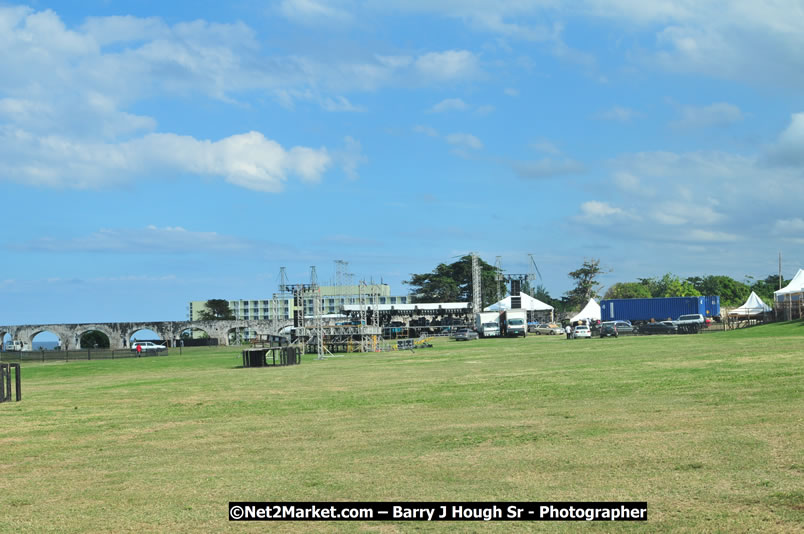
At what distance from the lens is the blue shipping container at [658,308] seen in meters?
87.2

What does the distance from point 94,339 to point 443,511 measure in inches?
5346

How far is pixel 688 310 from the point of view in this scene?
286ft

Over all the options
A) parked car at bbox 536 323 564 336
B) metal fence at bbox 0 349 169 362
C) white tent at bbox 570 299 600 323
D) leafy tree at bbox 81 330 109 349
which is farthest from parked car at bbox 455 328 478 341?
leafy tree at bbox 81 330 109 349

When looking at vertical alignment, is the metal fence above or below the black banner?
below

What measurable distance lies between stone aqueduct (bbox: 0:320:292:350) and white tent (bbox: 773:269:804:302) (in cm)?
7070

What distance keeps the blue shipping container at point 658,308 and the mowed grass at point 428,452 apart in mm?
67214

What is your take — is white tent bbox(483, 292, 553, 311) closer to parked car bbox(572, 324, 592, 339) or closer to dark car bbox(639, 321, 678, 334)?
dark car bbox(639, 321, 678, 334)

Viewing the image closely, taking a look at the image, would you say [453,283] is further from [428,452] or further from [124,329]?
[428,452]

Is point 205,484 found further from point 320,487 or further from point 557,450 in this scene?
point 557,450

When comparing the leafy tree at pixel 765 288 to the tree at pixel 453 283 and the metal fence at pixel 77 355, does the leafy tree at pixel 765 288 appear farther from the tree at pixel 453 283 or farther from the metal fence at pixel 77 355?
the metal fence at pixel 77 355

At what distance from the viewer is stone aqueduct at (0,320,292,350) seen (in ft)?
401

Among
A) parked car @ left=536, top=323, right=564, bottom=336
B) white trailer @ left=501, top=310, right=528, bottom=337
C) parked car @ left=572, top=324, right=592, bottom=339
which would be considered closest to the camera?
parked car @ left=572, top=324, right=592, bottom=339

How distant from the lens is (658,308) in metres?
89.9

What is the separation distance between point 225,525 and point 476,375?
1954cm
